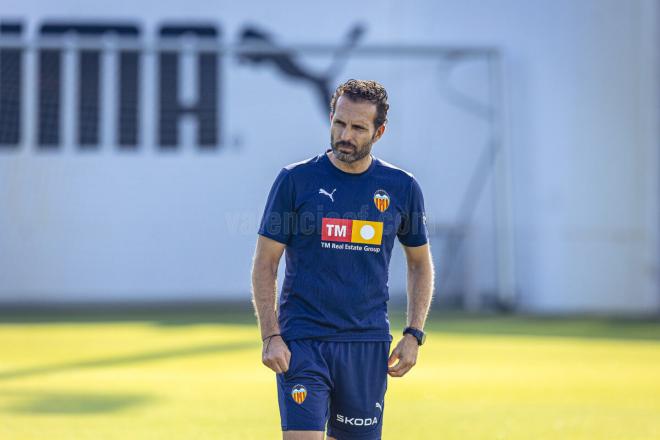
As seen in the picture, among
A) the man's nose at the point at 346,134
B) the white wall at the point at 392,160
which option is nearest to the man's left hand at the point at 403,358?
the man's nose at the point at 346,134

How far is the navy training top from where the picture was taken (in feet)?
14.0

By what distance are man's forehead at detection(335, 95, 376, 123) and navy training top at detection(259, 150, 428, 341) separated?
0.75ft

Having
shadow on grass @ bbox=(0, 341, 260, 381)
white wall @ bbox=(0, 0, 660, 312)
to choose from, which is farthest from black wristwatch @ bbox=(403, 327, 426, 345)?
white wall @ bbox=(0, 0, 660, 312)

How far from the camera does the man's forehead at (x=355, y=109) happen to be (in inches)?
165

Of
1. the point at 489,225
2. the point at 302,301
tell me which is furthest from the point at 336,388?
the point at 489,225

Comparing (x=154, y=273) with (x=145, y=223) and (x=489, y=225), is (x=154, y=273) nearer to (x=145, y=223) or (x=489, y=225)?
(x=145, y=223)

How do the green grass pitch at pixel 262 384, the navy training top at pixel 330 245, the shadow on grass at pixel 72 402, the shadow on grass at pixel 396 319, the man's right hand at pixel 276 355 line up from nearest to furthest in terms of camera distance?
the man's right hand at pixel 276 355, the navy training top at pixel 330 245, the green grass pitch at pixel 262 384, the shadow on grass at pixel 72 402, the shadow on grass at pixel 396 319

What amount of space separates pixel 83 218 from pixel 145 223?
0.98m

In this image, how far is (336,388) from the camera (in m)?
4.33

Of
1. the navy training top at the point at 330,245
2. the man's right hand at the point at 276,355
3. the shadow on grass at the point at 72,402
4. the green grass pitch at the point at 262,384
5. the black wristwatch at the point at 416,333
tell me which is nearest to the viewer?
the man's right hand at the point at 276,355

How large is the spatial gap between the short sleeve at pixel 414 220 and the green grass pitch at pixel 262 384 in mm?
2267

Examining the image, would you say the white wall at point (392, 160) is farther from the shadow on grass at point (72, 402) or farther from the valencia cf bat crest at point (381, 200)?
the valencia cf bat crest at point (381, 200)

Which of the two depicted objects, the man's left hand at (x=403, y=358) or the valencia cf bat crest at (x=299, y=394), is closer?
the valencia cf bat crest at (x=299, y=394)

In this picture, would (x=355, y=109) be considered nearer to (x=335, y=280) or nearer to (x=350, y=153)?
(x=350, y=153)
